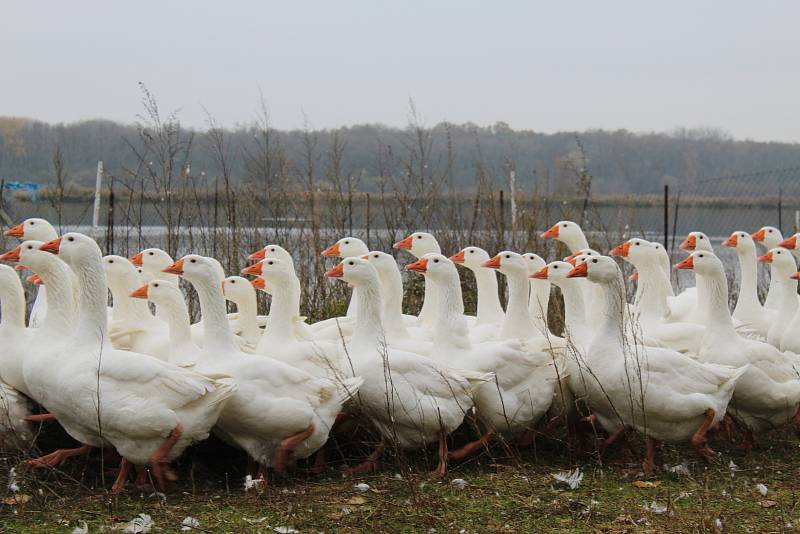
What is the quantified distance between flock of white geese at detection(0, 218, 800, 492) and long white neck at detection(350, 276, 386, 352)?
10mm

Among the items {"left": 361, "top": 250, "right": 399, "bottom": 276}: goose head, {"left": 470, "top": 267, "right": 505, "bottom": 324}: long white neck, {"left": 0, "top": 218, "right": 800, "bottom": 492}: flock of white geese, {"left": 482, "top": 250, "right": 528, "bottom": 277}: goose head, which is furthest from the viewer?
{"left": 470, "top": 267, "right": 505, "bottom": 324}: long white neck

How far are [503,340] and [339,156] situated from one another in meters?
4.91

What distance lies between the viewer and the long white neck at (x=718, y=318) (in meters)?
6.86

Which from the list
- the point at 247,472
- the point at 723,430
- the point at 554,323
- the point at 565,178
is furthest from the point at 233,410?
the point at 565,178

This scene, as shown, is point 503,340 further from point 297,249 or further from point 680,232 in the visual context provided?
point 680,232

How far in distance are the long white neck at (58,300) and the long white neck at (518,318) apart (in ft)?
9.92

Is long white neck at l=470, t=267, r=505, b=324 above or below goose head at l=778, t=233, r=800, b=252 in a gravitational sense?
below

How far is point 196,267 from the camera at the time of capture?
6.21 meters

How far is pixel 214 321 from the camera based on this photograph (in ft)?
19.9

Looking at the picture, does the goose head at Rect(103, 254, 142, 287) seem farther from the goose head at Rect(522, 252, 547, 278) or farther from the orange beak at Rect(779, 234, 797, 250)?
the orange beak at Rect(779, 234, 797, 250)

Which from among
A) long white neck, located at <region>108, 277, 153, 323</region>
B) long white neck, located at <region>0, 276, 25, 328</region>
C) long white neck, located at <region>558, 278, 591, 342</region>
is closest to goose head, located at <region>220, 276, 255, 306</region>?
long white neck, located at <region>108, 277, 153, 323</region>

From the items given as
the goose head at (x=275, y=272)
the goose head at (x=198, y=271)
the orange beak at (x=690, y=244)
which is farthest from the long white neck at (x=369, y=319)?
the orange beak at (x=690, y=244)

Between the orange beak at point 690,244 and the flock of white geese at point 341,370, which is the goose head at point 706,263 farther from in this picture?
the orange beak at point 690,244

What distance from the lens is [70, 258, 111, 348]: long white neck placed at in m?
5.82
